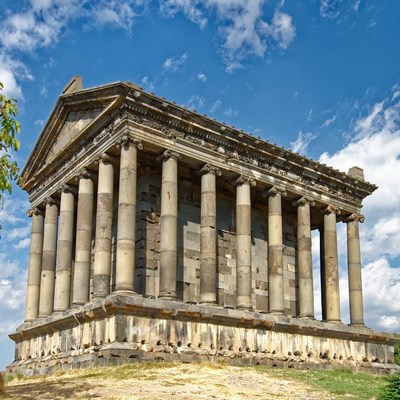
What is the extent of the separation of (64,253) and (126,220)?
16.1 feet

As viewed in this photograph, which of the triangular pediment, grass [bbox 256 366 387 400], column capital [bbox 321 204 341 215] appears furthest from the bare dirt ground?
column capital [bbox 321 204 341 215]

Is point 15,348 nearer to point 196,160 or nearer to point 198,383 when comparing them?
point 196,160

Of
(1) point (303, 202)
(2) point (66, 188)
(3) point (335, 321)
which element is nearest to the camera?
(2) point (66, 188)

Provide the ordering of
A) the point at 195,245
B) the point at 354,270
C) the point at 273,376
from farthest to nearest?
1. the point at 354,270
2. the point at 195,245
3. the point at 273,376

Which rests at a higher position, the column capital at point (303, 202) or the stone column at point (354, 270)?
the column capital at point (303, 202)

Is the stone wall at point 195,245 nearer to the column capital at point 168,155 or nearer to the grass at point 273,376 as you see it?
the column capital at point 168,155

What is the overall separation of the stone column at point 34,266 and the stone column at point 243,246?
9.57m

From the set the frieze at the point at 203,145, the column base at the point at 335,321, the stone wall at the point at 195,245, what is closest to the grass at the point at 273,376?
the stone wall at the point at 195,245

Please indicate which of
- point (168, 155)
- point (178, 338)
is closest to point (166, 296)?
point (178, 338)

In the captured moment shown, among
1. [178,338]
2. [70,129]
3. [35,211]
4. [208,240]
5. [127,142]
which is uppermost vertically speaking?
[70,129]

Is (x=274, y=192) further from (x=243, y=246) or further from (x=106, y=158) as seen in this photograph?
(x=106, y=158)

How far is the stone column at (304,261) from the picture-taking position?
2727cm

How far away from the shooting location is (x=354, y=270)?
30016 millimetres

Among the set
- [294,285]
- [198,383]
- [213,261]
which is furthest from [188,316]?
[294,285]
